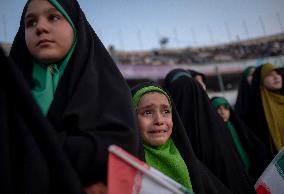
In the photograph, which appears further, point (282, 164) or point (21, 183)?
point (282, 164)

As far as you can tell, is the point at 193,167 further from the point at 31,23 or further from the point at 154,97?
the point at 31,23

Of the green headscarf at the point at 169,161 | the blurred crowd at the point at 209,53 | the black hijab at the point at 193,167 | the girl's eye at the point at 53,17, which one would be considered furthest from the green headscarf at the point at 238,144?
the blurred crowd at the point at 209,53

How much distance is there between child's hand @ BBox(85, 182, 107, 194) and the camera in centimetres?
97

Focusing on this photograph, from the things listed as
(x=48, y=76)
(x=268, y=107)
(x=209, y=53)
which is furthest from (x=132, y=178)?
(x=209, y=53)

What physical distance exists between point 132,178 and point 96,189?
0.49 ft

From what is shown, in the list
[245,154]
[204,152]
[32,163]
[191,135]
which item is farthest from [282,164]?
[32,163]

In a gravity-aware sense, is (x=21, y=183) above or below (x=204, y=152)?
above

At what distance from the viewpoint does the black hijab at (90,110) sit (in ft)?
3.12

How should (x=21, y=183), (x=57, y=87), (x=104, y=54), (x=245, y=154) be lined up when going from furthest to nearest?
(x=245, y=154) < (x=104, y=54) < (x=57, y=87) < (x=21, y=183)

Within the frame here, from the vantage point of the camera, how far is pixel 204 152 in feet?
7.30

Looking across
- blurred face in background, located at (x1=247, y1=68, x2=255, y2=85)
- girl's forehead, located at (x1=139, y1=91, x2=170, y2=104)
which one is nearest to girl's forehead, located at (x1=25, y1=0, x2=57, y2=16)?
girl's forehead, located at (x1=139, y1=91, x2=170, y2=104)

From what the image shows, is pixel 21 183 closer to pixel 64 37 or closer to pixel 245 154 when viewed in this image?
pixel 64 37

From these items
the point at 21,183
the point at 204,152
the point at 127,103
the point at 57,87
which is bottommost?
the point at 204,152

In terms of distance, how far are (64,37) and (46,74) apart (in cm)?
17
